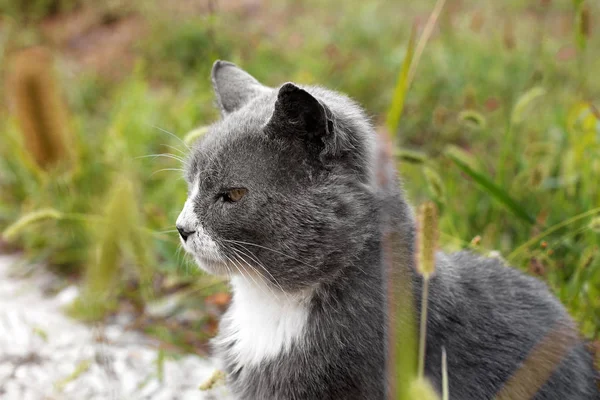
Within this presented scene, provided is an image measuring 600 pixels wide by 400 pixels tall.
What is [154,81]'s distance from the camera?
18.0 ft

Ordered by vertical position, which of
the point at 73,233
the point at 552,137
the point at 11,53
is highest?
the point at 552,137

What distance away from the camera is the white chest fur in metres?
1.91

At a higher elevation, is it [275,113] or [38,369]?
[275,113]

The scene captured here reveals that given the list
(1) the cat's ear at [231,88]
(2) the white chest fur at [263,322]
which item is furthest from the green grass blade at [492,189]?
(2) the white chest fur at [263,322]

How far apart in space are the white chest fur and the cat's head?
0.23 feet

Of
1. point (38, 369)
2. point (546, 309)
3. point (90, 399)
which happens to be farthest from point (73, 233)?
point (546, 309)

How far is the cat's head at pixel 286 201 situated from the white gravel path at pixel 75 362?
2.78 ft

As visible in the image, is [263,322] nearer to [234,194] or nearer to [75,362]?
[234,194]

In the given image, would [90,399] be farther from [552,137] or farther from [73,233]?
[552,137]

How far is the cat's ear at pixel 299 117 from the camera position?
5.62 ft

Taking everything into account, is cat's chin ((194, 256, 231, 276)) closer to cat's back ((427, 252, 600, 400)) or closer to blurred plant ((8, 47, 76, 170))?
cat's back ((427, 252, 600, 400))

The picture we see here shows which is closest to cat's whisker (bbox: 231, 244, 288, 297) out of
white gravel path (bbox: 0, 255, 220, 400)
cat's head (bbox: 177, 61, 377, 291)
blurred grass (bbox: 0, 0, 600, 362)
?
cat's head (bbox: 177, 61, 377, 291)

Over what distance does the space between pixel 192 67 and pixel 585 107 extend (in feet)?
11.1

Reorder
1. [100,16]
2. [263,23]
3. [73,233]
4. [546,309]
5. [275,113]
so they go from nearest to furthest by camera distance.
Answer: [275,113]
[546,309]
[73,233]
[263,23]
[100,16]
